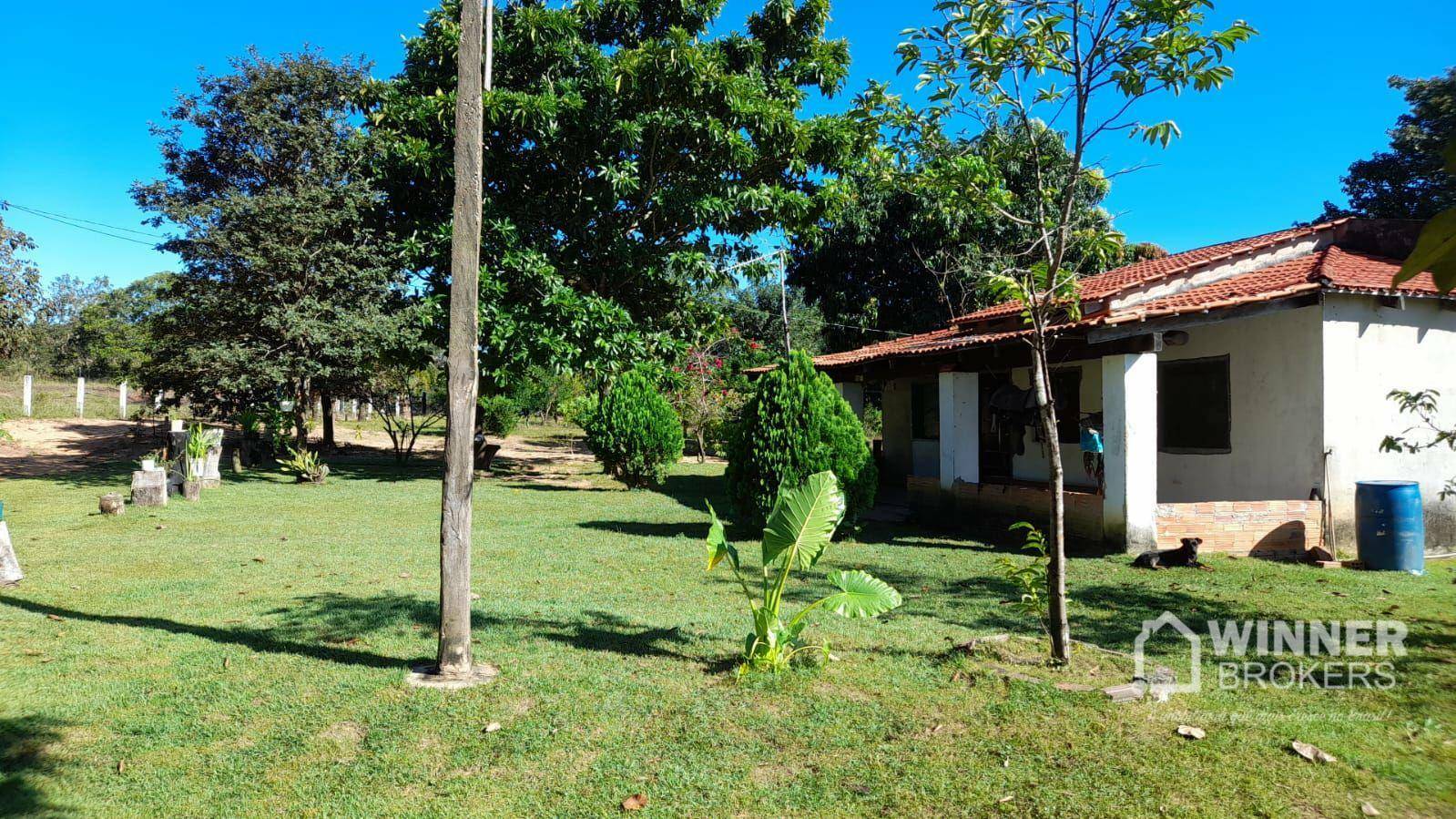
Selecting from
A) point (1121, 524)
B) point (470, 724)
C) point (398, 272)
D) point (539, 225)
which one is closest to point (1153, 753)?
point (470, 724)

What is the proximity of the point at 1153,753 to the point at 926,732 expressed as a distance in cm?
106

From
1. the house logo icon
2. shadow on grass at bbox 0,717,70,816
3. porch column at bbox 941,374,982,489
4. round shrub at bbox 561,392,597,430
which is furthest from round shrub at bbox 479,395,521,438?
the house logo icon

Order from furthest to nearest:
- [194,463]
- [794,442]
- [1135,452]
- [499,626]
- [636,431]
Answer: [636,431] < [194,463] < [794,442] < [1135,452] < [499,626]

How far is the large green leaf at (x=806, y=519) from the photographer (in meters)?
5.11

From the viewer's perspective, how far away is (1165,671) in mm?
5012

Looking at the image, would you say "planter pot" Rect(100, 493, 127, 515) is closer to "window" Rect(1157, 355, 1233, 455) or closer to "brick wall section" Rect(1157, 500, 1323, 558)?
"brick wall section" Rect(1157, 500, 1323, 558)

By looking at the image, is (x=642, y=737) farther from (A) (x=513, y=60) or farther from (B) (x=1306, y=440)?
(A) (x=513, y=60)

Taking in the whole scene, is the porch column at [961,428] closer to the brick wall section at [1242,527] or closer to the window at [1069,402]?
the window at [1069,402]

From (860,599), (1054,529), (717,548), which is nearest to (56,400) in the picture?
(717,548)

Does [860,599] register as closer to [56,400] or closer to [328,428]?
[328,428]

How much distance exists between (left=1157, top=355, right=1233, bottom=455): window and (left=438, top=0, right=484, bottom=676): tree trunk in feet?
35.5

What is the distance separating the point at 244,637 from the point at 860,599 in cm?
450

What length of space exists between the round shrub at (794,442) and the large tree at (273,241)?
10.5 metres

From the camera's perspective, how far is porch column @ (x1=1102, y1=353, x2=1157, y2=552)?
9594 mm
